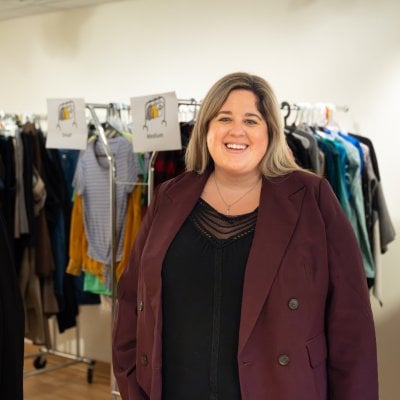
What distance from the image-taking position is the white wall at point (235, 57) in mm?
3223

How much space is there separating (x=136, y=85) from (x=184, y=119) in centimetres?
101

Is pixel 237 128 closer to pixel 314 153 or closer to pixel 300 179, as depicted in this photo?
pixel 300 179

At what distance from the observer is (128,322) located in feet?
5.98

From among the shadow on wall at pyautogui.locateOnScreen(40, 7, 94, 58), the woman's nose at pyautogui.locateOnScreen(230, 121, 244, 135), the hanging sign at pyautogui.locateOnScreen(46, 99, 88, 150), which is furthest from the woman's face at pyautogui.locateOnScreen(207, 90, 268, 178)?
the shadow on wall at pyautogui.locateOnScreen(40, 7, 94, 58)

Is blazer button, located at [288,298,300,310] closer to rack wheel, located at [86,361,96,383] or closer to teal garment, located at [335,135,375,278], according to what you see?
teal garment, located at [335,135,375,278]

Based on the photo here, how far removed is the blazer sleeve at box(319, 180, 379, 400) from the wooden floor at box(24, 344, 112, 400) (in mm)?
2446

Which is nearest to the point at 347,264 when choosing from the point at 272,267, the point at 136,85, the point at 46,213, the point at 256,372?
the point at 272,267

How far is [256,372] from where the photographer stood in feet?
4.92

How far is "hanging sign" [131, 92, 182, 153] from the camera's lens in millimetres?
2334

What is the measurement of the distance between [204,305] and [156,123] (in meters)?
1.06

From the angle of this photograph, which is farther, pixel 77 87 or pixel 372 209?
pixel 77 87

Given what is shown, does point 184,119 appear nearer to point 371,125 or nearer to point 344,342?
point 371,125

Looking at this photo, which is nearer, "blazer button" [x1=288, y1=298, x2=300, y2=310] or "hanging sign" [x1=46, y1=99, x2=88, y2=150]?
"blazer button" [x1=288, y1=298, x2=300, y2=310]

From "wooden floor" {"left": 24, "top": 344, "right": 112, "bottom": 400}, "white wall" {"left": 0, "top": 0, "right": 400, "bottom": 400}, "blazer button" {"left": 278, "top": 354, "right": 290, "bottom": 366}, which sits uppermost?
"white wall" {"left": 0, "top": 0, "right": 400, "bottom": 400}
